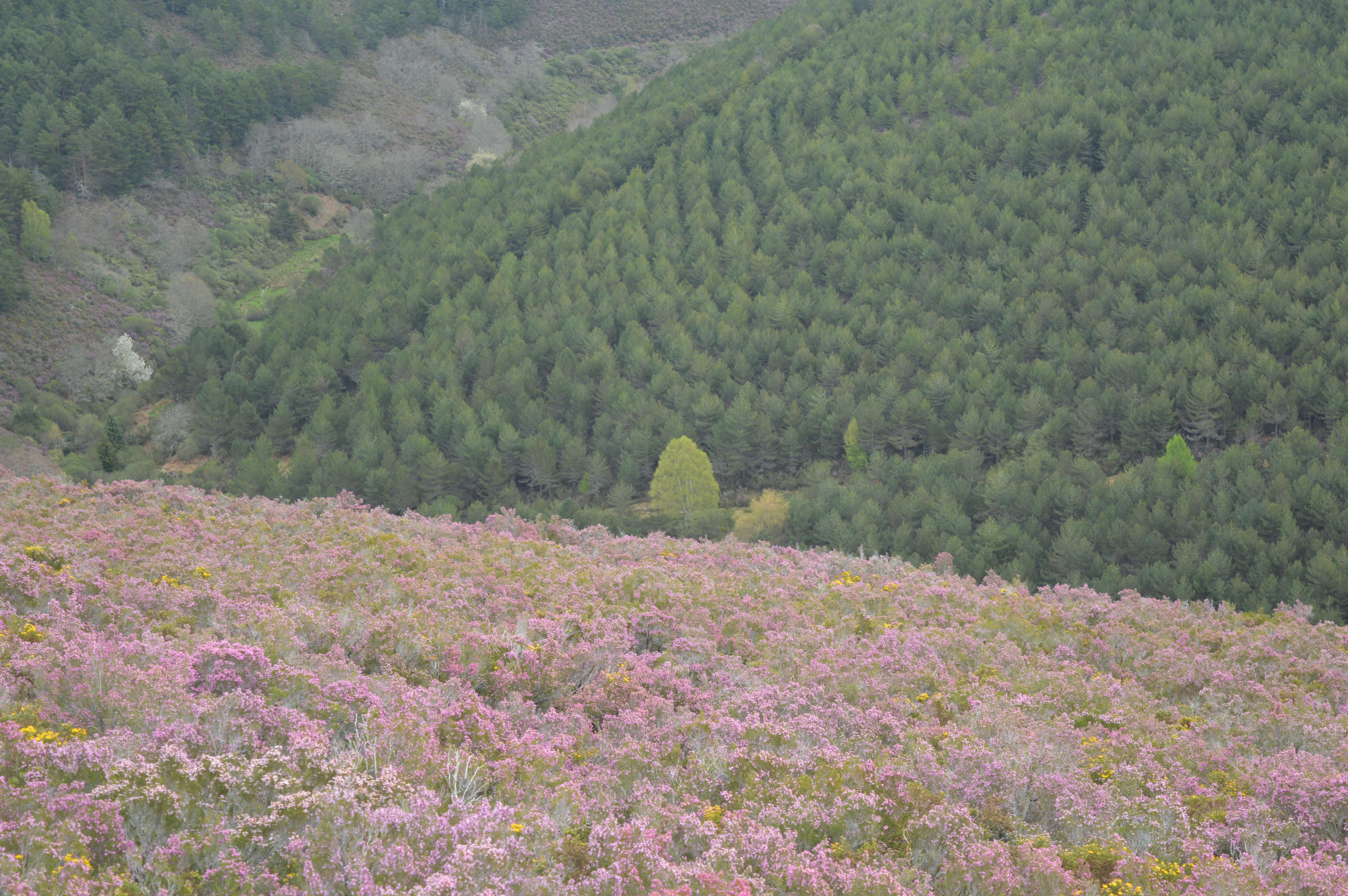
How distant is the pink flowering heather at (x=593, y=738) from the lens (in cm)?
662

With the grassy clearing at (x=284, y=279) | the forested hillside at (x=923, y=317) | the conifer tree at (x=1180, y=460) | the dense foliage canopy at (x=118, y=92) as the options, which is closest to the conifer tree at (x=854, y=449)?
the forested hillside at (x=923, y=317)

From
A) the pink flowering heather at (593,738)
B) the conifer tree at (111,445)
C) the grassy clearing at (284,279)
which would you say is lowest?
the conifer tree at (111,445)

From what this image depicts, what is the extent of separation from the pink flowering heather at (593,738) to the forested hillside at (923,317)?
36.7m

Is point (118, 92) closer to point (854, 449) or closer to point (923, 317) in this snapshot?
point (923, 317)

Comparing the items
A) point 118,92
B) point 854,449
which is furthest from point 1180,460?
point 118,92

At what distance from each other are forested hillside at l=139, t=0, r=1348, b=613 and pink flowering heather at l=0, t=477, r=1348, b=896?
3673 cm

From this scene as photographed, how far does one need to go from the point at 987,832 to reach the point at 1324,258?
287 ft

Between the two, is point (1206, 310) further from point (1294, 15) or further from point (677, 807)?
point (677, 807)

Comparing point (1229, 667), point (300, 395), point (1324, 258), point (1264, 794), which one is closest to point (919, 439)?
point (1324, 258)

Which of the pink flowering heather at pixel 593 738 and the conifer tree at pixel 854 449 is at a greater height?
the pink flowering heather at pixel 593 738

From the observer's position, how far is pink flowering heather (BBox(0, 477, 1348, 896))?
662cm

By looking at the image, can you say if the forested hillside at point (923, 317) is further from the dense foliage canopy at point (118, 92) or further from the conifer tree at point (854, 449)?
the dense foliage canopy at point (118, 92)

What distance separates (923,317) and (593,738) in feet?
257

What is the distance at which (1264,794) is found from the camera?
9.71 m
